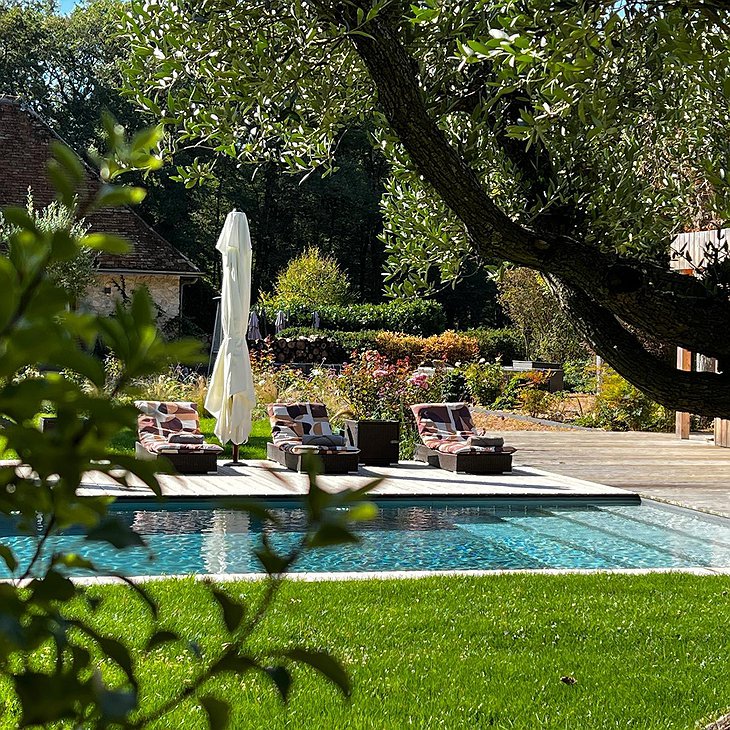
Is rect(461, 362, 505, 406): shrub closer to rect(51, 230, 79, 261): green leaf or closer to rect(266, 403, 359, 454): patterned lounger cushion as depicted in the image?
rect(266, 403, 359, 454): patterned lounger cushion

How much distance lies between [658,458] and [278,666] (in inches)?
569

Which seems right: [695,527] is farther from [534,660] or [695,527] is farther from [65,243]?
[65,243]

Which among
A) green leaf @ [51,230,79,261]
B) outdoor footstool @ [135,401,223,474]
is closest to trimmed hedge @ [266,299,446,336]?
outdoor footstool @ [135,401,223,474]

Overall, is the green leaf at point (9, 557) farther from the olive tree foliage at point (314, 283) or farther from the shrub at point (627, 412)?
the olive tree foliage at point (314, 283)

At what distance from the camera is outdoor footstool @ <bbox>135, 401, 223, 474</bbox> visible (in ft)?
38.2

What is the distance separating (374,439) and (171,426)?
2711 mm

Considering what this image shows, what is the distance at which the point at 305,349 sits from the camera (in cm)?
2753

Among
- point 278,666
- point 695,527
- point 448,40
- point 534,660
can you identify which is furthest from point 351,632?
point 695,527

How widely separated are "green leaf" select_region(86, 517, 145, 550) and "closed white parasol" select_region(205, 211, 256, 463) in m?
11.5

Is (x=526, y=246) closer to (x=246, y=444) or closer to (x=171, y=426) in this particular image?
(x=171, y=426)

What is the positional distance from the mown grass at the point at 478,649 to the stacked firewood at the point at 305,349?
20.6 meters

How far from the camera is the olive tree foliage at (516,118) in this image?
2801 millimetres

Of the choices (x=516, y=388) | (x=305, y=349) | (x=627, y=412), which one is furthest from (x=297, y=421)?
(x=305, y=349)

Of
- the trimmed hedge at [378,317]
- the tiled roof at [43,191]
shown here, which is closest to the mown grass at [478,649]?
the tiled roof at [43,191]
